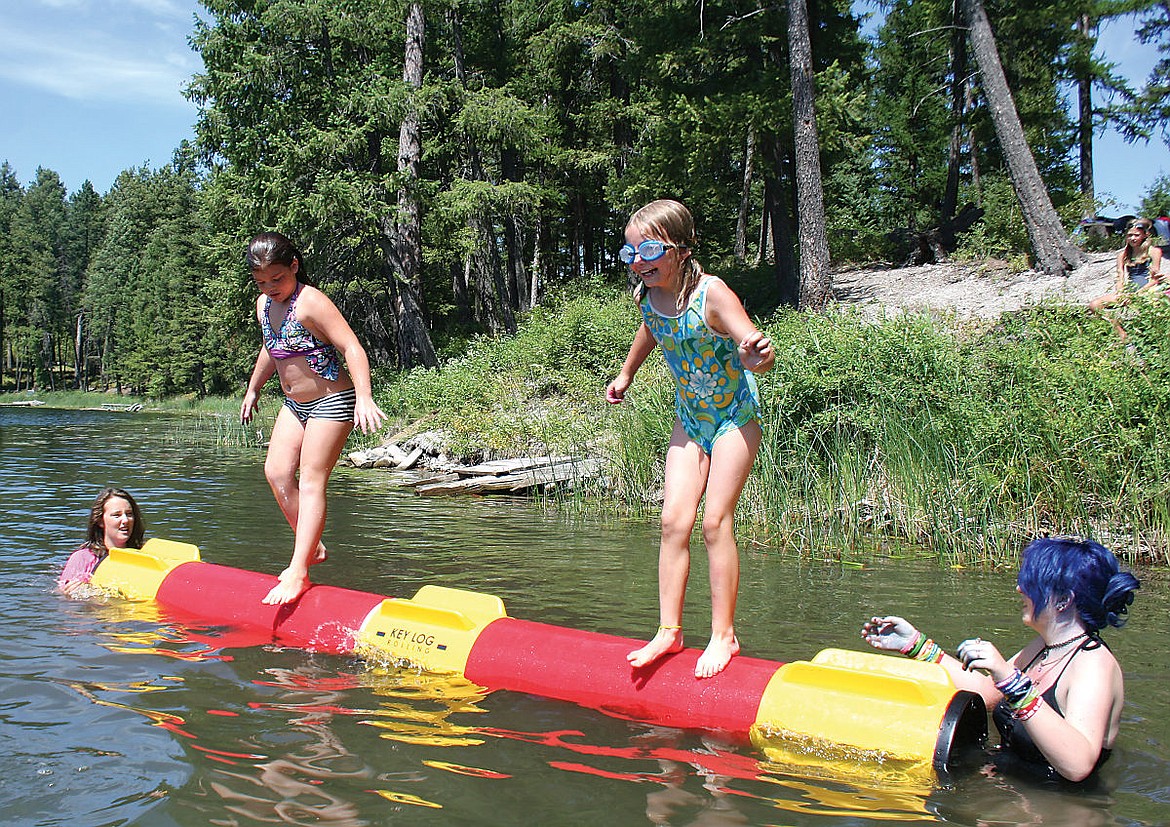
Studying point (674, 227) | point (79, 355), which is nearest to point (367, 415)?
point (674, 227)

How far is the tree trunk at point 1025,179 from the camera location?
1548 centimetres

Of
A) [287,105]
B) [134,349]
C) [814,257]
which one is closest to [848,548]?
[814,257]

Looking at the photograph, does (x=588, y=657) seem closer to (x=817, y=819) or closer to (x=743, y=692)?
(x=743, y=692)

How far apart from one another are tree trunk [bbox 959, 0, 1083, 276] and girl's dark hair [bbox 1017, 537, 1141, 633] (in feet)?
44.9

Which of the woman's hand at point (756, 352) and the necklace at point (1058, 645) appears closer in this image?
the necklace at point (1058, 645)

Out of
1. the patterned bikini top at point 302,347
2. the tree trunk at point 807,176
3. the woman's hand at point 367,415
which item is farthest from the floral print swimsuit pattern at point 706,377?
the tree trunk at point 807,176

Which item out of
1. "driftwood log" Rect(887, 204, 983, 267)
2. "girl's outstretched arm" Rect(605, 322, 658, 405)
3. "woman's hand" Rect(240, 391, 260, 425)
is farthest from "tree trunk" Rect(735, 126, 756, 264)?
"girl's outstretched arm" Rect(605, 322, 658, 405)

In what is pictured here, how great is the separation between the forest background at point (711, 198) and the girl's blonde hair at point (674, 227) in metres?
4.46

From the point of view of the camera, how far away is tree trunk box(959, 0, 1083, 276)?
1548 centimetres

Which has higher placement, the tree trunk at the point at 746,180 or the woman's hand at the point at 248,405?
the tree trunk at the point at 746,180

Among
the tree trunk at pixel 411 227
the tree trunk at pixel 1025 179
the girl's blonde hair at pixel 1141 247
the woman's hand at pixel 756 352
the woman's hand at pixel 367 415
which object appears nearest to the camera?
the woman's hand at pixel 756 352

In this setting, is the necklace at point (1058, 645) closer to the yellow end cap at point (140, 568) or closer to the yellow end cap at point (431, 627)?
the yellow end cap at point (431, 627)

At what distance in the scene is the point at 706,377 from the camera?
4.36m

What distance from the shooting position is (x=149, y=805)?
3141 millimetres
